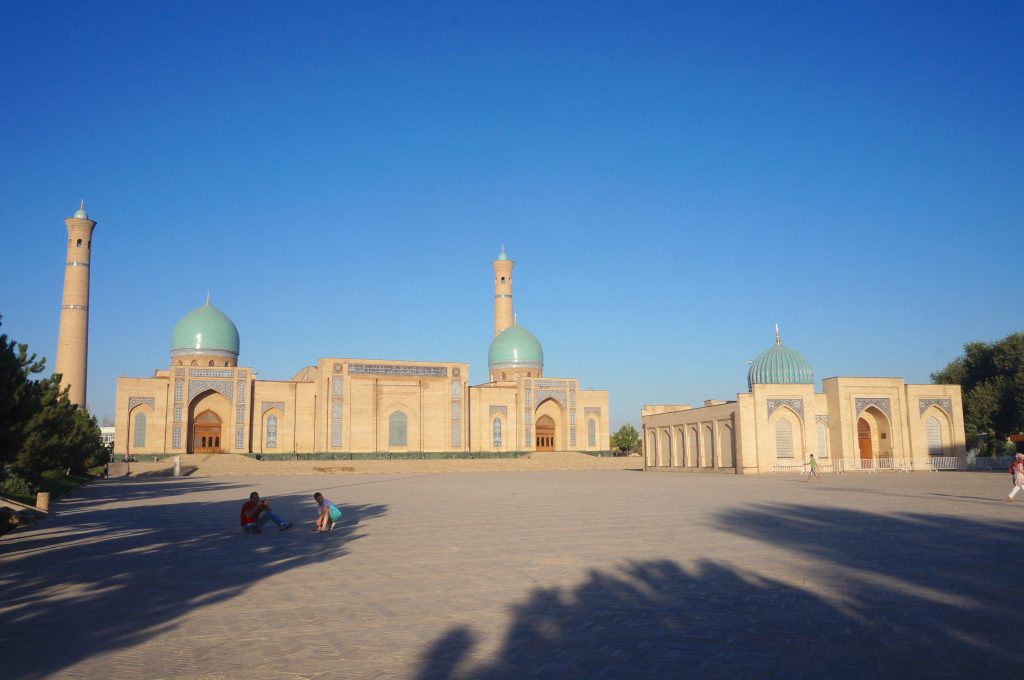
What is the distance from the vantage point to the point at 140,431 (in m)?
40.8

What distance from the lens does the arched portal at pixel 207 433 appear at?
4225 cm

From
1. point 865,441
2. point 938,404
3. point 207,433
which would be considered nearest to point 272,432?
point 207,433

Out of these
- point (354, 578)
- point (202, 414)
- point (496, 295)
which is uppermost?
point (496, 295)

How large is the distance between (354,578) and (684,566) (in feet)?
11.4

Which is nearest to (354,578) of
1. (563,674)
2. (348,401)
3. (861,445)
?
(563,674)

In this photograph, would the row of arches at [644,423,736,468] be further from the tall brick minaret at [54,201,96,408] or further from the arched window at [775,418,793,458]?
the tall brick minaret at [54,201,96,408]

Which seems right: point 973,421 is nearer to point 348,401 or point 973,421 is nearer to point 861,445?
point 861,445

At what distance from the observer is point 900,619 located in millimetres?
5902

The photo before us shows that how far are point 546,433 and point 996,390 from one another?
24.6 m

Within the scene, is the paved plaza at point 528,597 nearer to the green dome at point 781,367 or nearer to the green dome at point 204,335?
the green dome at point 781,367

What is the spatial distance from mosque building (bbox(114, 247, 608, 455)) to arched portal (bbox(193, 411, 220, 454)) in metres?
0.05

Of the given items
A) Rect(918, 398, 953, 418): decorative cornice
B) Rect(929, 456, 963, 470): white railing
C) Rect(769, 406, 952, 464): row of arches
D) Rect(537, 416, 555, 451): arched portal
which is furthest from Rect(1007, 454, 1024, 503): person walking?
Rect(537, 416, 555, 451): arched portal

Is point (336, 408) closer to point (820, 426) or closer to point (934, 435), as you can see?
point (820, 426)

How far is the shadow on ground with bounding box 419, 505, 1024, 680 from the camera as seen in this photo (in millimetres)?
4832
